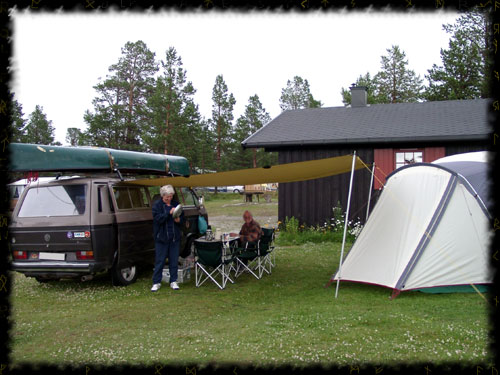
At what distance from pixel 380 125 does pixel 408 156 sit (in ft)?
4.86

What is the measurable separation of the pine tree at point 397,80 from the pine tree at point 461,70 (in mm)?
9680

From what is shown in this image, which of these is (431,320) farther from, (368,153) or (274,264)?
(368,153)

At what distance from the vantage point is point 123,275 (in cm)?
709

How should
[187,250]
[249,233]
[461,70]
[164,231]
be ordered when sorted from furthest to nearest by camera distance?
1. [461,70]
2. [187,250]
3. [249,233]
4. [164,231]

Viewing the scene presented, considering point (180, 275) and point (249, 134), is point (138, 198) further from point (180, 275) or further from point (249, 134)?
point (249, 134)

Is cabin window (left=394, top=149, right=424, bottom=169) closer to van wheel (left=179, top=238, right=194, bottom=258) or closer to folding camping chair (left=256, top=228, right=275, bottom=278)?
folding camping chair (left=256, top=228, right=275, bottom=278)

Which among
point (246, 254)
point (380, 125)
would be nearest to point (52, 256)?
point (246, 254)

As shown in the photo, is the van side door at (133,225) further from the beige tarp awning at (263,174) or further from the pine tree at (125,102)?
the pine tree at (125,102)

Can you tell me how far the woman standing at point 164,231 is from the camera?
672cm

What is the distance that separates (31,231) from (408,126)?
34.1 ft

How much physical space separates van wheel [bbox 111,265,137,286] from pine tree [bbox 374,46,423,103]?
34.8 m

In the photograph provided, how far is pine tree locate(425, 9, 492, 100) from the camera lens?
23531 mm

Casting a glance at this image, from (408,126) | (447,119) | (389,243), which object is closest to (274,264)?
(389,243)

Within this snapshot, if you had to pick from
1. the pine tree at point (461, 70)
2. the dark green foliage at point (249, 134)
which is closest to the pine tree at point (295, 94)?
the dark green foliage at point (249, 134)
